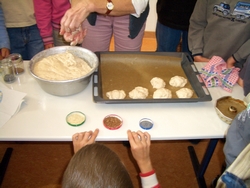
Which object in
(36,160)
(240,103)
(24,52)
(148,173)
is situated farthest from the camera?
(24,52)

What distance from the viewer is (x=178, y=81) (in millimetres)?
1204

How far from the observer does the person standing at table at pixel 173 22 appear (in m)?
1.68

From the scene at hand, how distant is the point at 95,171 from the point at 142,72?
0.76 m

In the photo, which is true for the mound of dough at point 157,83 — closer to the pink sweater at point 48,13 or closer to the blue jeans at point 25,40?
the pink sweater at point 48,13

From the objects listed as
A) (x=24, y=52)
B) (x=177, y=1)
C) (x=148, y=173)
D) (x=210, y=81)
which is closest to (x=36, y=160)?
(x=24, y=52)

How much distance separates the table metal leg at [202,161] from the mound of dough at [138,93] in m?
0.50

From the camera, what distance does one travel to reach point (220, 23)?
1462 mm

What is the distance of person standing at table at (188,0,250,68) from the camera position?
4.53ft

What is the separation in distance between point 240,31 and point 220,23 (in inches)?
5.3

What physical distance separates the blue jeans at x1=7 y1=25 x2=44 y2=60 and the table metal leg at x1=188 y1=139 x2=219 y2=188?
1.48 m

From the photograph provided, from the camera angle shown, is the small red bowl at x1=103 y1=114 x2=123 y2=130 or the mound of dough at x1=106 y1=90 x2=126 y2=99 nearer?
the small red bowl at x1=103 y1=114 x2=123 y2=130

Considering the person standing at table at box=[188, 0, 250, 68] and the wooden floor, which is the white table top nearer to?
the person standing at table at box=[188, 0, 250, 68]

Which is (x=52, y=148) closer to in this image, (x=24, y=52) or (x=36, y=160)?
(x=36, y=160)

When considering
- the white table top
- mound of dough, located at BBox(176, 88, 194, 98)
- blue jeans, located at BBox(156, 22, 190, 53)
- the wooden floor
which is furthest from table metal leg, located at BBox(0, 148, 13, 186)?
blue jeans, located at BBox(156, 22, 190, 53)
